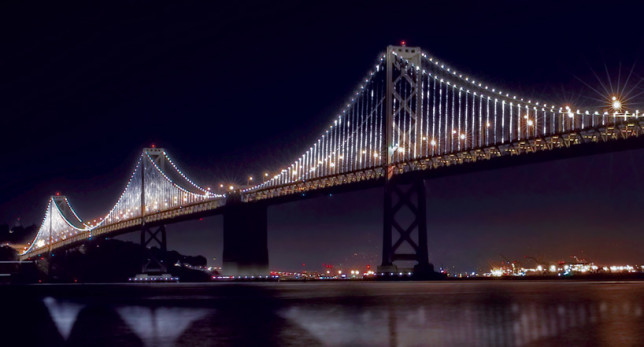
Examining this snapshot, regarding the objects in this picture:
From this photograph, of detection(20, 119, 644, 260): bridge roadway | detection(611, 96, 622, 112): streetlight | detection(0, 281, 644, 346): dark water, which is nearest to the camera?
Answer: detection(0, 281, 644, 346): dark water

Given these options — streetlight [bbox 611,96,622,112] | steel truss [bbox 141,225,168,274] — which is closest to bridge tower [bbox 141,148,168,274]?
steel truss [bbox 141,225,168,274]

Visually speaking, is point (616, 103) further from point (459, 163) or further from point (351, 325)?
point (351, 325)

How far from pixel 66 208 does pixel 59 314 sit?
117m

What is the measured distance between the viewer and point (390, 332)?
1517cm

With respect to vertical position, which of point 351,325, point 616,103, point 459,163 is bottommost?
point 351,325

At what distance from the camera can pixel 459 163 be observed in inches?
1887

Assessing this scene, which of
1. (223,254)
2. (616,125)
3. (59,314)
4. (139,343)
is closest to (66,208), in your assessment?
(223,254)

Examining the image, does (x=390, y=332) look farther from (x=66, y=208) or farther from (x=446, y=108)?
(x=66, y=208)

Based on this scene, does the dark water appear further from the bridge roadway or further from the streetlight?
the bridge roadway

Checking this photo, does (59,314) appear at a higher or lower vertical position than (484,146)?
lower

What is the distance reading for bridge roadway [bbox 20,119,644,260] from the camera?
40.8 m

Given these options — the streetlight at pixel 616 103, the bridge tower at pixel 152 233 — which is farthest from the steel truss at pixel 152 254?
the streetlight at pixel 616 103

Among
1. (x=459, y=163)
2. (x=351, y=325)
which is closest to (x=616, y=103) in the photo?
(x=459, y=163)

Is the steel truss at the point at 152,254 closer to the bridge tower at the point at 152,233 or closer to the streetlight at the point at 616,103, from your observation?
the bridge tower at the point at 152,233
